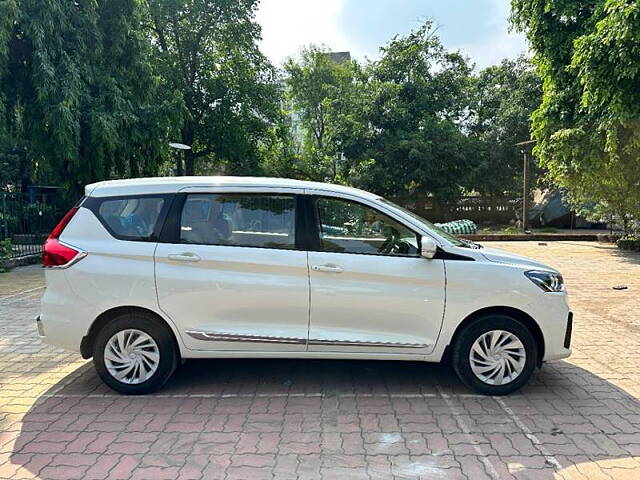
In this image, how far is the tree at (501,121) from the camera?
2252 cm

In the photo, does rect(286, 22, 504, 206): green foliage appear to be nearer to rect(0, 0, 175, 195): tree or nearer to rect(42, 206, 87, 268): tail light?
rect(0, 0, 175, 195): tree

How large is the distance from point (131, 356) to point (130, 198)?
4.38 feet

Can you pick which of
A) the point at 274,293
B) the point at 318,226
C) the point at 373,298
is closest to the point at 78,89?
the point at 318,226

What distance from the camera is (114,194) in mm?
4027

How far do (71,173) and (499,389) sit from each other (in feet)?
38.9

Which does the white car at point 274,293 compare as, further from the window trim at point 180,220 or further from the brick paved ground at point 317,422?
the brick paved ground at point 317,422

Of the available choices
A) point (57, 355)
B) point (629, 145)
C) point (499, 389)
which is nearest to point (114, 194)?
point (57, 355)

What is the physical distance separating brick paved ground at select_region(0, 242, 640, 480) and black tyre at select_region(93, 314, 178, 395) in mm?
147

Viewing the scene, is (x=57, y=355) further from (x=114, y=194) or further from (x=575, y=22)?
(x=575, y=22)

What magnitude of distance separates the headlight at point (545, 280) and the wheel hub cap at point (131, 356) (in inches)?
125

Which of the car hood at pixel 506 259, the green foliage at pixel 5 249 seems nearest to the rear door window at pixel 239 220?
the car hood at pixel 506 259

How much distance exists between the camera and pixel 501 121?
2300cm

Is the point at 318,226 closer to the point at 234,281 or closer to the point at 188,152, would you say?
the point at 234,281

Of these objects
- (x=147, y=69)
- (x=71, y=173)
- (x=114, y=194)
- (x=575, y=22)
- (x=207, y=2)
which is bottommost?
(x=114, y=194)
